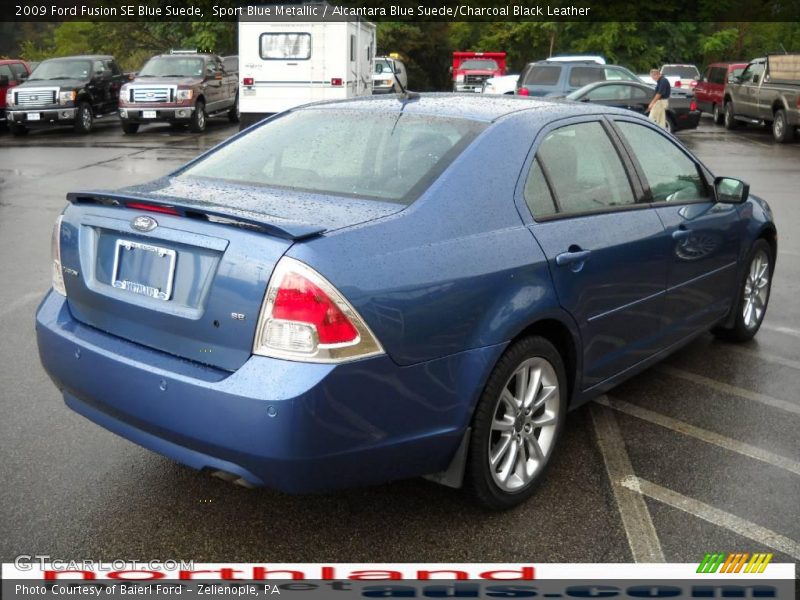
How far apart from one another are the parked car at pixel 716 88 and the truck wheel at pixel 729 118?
92cm

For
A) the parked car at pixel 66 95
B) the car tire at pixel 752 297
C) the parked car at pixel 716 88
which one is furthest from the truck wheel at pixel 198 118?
the car tire at pixel 752 297

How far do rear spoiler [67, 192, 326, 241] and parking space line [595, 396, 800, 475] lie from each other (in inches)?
93.5

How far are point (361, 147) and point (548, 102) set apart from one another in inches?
40.1

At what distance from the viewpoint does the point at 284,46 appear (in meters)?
19.7

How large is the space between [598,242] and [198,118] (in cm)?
1964

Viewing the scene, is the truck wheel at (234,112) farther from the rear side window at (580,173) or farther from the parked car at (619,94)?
the rear side window at (580,173)

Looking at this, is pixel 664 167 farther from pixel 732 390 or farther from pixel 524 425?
pixel 524 425

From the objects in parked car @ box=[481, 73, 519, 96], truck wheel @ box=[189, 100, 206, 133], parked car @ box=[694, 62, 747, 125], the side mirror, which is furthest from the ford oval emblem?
parked car @ box=[694, 62, 747, 125]

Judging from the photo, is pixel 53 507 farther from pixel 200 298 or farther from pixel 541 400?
pixel 541 400

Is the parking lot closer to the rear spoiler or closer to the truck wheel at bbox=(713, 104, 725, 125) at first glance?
the rear spoiler

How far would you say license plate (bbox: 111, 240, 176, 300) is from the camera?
3160mm

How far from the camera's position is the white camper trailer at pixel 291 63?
19438 mm

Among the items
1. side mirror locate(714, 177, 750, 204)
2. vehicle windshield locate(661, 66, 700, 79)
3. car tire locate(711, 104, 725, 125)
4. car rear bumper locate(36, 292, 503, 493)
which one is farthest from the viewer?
vehicle windshield locate(661, 66, 700, 79)

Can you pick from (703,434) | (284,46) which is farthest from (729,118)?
(703,434)
